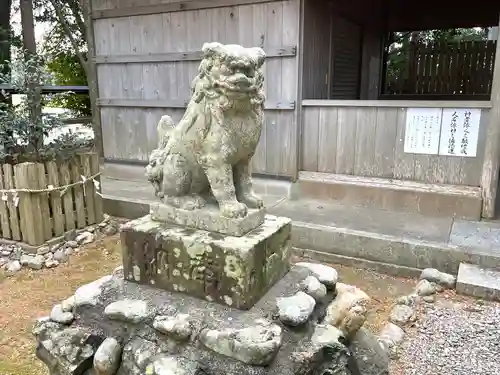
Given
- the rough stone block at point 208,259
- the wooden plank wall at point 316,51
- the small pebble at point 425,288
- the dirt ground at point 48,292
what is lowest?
the dirt ground at point 48,292

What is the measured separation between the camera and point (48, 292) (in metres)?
3.76

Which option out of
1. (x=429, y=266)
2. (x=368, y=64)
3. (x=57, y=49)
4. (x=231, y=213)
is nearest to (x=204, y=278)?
(x=231, y=213)

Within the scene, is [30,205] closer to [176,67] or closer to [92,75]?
[176,67]

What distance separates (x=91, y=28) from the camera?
6.49 meters

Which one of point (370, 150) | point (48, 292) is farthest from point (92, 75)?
point (370, 150)

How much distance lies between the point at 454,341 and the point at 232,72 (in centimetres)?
240

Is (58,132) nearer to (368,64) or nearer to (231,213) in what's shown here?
(231,213)

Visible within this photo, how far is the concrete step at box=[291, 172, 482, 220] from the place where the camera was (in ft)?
15.4

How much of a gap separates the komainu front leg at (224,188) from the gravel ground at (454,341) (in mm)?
1516

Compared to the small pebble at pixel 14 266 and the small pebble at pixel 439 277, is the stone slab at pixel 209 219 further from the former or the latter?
the small pebble at pixel 14 266

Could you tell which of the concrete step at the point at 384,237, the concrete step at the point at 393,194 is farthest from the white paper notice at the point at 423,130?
the concrete step at the point at 384,237

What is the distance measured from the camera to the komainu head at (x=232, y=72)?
1.93 meters

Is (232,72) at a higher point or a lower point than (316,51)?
lower

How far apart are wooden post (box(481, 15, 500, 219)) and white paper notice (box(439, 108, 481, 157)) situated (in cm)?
13
